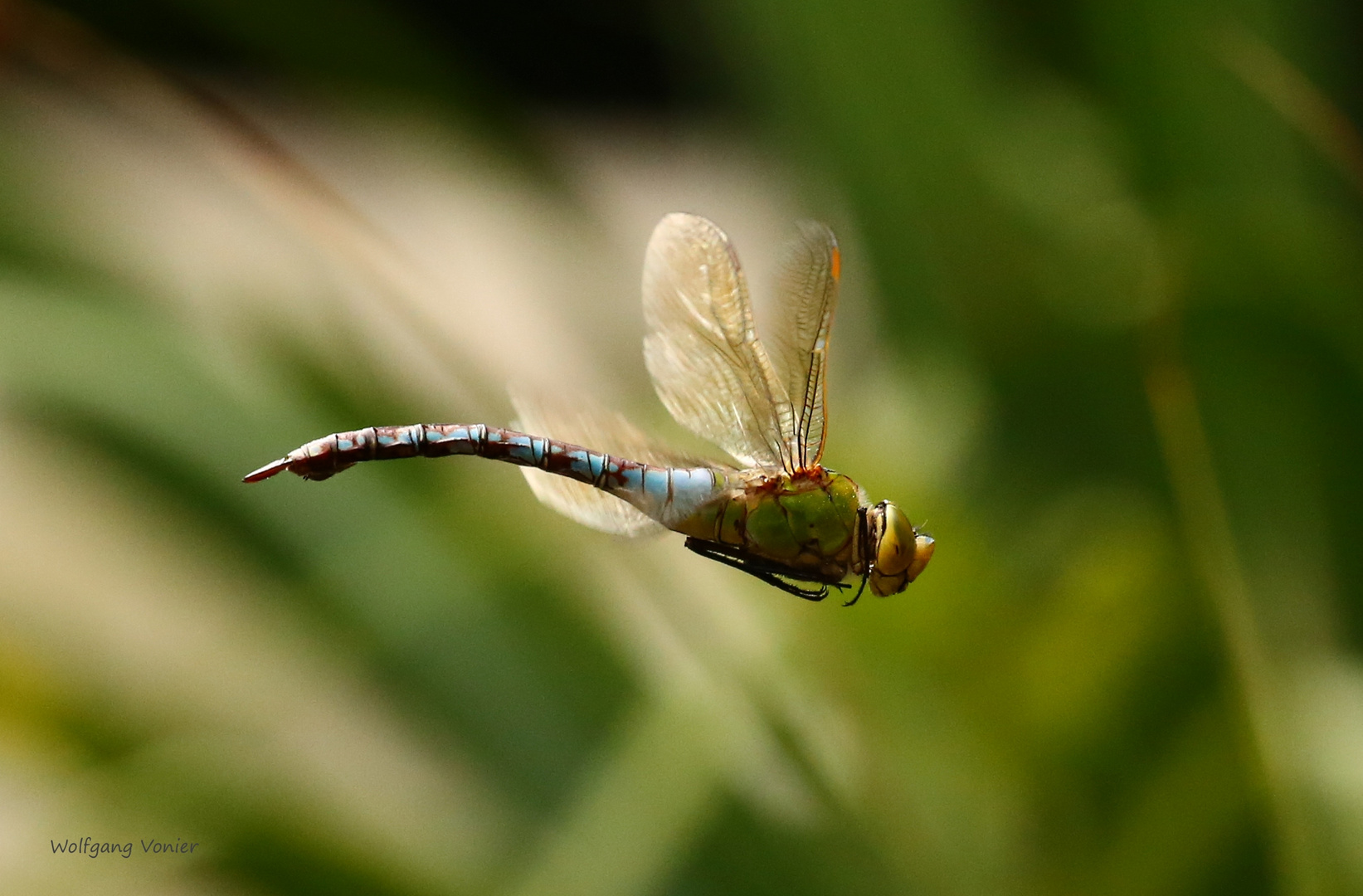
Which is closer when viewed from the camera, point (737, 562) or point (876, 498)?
point (737, 562)

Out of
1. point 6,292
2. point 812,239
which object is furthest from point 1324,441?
point 6,292

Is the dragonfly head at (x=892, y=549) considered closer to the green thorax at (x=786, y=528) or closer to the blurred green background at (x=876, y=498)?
the green thorax at (x=786, y=528)

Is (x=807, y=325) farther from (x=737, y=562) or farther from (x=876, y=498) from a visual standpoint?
(x=876, y=498)

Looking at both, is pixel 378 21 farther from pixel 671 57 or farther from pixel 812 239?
pixel 812 239

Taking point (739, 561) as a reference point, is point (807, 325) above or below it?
above

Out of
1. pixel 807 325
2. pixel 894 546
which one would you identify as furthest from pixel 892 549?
pixel 807 325

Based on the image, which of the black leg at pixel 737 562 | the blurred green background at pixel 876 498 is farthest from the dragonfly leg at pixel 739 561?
the blurred green background at pixel 876 498
